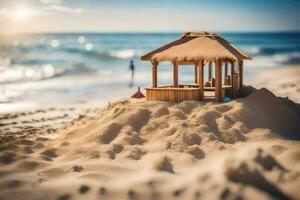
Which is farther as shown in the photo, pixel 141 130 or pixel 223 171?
pixel 141 130

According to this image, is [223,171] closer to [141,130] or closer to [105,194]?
[105,194]

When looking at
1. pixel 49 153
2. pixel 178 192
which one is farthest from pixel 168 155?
pixel 49 153

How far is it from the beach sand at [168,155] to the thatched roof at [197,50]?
4.43ft

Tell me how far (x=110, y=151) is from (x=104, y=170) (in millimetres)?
1151

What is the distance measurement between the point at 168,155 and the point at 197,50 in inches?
159

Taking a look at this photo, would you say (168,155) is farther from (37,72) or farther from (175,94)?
(37,72)

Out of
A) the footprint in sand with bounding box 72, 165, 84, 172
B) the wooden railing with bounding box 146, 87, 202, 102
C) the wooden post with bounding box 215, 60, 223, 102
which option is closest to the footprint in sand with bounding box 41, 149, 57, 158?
the footprint in sand with bounding box 72, 165, 84, 172

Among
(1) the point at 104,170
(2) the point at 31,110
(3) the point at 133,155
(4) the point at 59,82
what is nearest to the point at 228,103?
(3) the point at 133,155

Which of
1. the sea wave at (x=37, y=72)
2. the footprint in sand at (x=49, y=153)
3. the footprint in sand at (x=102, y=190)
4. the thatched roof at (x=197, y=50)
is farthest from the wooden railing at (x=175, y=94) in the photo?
the sea wave at (x=37, y=72)

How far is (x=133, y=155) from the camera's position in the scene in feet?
42.1

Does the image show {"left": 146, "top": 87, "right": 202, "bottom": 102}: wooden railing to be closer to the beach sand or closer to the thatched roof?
the beach sand

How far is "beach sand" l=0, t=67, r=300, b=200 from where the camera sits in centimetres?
1070

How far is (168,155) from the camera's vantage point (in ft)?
41.7

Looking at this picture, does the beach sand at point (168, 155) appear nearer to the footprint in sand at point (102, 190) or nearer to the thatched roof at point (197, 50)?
the footprint in sand at point (102, 190)
